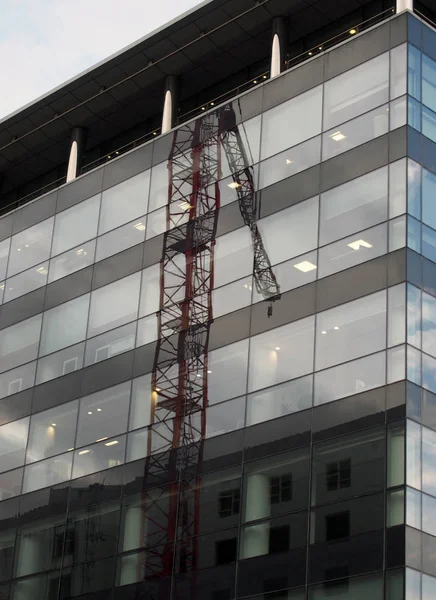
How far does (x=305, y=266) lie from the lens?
161 feet

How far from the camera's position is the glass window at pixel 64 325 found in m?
57.8

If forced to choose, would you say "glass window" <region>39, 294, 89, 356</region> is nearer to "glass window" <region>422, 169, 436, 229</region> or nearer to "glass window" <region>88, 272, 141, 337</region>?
"glass window" <region>88, 272, 141, 337</region>

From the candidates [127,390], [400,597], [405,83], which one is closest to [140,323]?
[127,390]

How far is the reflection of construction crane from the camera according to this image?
1917 inches

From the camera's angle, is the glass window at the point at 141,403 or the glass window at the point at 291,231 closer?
the glass window at the point at 291,231

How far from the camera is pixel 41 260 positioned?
2445 inches

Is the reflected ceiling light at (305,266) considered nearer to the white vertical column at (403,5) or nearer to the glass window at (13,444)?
the white vertical column at (403,5)

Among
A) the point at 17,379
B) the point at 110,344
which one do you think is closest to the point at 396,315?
the point at 110,344

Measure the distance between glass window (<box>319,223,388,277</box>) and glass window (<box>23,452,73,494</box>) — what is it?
15.0 meters

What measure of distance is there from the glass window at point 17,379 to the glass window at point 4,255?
652cm

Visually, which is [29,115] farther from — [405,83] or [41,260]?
[405,83]

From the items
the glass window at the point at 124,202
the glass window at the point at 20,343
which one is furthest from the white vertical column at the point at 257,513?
the glass window at the point at 20,343

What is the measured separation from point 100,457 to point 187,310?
24.3 ft

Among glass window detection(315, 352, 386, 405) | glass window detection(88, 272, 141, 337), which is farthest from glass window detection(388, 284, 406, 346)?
glass window detection(88, 272, 141, 337)
